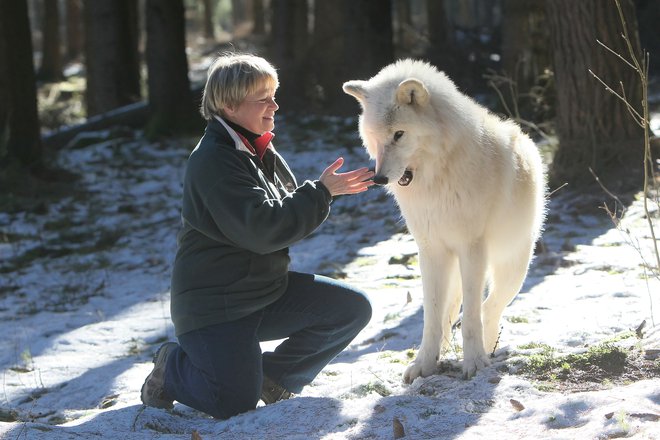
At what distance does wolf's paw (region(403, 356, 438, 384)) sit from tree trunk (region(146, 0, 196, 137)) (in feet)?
27.9

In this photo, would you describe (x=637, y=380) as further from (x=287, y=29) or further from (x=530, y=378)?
(x=287, y=29)

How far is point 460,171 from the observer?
12.4 ft

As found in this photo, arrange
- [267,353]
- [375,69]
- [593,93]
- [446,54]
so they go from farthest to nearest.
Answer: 1. [446,54]
2. [375,69]
3. [593,93]
4. [267,353]

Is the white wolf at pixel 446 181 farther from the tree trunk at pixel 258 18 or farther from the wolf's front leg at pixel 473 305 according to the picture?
the tree trunk at pixel 258 18

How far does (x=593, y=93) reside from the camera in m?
7.31

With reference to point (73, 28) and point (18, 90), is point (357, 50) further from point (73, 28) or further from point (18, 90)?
point (73, 28)

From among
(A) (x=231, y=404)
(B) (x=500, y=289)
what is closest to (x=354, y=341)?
(B) (x=500, y=289)

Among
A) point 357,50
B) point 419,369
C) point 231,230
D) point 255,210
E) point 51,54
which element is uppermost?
point 255,210

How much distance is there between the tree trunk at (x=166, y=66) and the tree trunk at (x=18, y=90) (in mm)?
2242

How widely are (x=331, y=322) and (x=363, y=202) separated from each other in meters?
4.59

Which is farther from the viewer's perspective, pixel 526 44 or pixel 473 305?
pixel 526 44

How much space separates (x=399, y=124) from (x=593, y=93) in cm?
425

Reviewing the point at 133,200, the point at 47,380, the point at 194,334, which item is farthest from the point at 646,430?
the point at 133,200

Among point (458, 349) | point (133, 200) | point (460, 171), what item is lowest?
point (133, 200)
